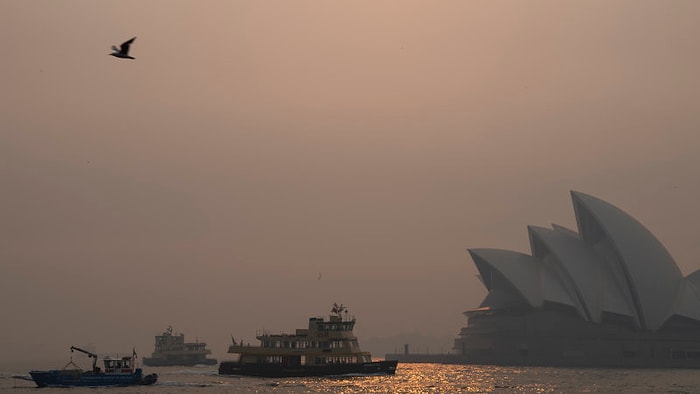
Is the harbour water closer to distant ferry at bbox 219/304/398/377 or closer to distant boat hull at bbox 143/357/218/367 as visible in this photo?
distant ferry at bbox 219/304/398/377

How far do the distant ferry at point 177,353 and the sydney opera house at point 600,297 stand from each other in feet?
180

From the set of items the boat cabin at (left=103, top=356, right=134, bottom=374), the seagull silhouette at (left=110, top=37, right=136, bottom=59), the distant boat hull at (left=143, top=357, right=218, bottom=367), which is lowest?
the boat cabin at (left=103, top=356, right=134, bottom=374)

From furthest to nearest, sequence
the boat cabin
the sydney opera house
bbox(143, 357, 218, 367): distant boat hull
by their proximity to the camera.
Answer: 1. bbox(143, 357, 218, 367): distant boat hull
2. the sydney opera house
3. the boat cabin

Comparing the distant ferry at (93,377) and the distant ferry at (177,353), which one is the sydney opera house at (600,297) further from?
the distant ferry at (93,377)

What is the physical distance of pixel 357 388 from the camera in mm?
99688

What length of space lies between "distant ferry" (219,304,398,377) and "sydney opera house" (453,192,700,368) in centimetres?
6518

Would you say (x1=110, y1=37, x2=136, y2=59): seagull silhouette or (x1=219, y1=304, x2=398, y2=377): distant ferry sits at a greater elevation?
(x1=110, y1=37, x2=136, y2=59): seagull silhouette

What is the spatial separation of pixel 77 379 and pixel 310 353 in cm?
2696

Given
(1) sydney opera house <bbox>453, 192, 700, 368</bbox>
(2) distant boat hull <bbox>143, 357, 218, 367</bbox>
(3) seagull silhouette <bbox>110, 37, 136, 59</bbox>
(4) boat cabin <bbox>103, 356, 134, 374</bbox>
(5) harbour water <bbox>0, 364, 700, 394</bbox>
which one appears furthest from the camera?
(2) distant boat hull <bbox>143, 357, 218, 367</bbox>

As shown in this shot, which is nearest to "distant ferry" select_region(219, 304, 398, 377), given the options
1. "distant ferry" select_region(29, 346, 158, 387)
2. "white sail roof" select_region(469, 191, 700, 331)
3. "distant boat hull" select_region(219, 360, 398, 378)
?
"distant boat hull" select_region(219, 360, 398, 378)

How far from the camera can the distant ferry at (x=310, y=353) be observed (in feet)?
371

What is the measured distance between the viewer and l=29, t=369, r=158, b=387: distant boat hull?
9694cm

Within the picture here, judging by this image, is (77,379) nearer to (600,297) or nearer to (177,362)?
(177,362)

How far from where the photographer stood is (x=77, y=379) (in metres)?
97.2
